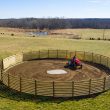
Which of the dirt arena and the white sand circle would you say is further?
the white sand circle

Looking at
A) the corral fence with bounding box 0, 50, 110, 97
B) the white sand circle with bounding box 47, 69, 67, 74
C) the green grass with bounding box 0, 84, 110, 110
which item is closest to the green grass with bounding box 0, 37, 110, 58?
the white sand circle with bounding box 47, 69, 67, 74

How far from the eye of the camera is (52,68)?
2939 centimetres

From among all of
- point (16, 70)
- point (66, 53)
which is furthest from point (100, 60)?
point (16, 70)

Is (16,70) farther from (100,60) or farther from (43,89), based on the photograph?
(100,60)

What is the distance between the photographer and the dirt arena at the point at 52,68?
25.2 meters

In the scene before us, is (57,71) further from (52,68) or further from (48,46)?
(48,46)

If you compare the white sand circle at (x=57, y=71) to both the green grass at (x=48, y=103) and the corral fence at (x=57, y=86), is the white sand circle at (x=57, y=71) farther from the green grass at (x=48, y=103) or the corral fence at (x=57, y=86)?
the green grass at (x=48, y=103)

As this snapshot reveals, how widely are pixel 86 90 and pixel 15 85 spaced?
259 inches

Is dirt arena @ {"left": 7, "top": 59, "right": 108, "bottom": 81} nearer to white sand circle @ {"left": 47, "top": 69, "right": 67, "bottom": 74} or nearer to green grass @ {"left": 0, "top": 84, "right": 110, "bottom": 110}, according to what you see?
white sand circle @ {"left": 47, "top": 69, "right": 67, "bottom": 74}

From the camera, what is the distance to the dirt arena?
25.2m

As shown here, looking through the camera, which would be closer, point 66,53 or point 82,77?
point 82,77

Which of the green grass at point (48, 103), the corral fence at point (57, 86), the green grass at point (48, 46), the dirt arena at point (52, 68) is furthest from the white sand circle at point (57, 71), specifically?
the green grass at point (48, 46)

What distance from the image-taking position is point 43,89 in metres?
19.8

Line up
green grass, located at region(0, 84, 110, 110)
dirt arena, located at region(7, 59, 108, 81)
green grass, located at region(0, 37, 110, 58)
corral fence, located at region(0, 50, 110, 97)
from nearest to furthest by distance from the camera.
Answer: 1. green grass, located at region(0, 84, 110, 110)
2. corral fence, located at region(0, 50, 110, 97)
3. dirt arena, located at region(7, 59, 108, 81)
4. green grass, located at region(0, 37, 110, 58)
